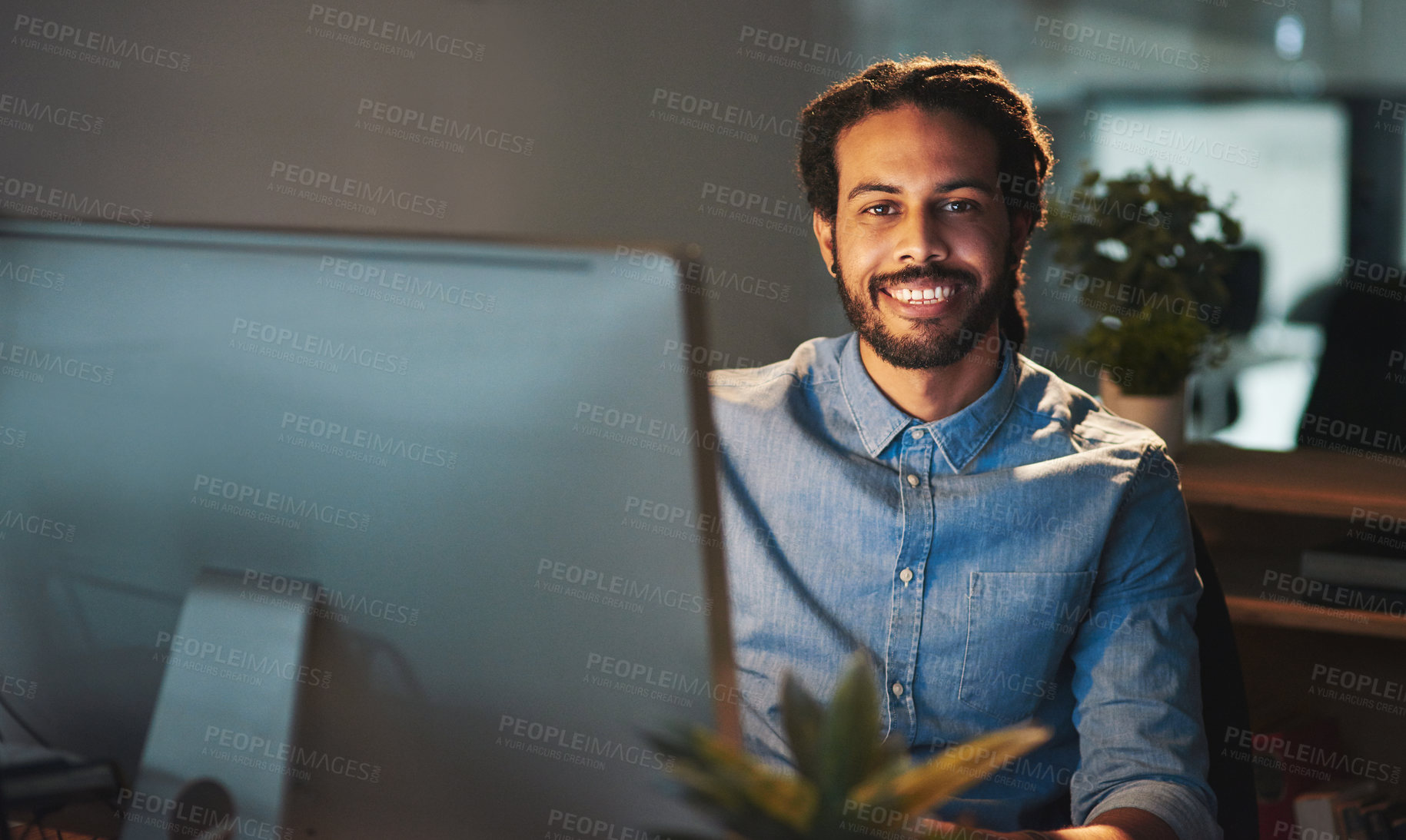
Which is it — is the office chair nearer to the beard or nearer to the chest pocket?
the chest pocket

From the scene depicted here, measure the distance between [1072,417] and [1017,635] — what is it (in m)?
0.32

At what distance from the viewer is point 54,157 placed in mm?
2086

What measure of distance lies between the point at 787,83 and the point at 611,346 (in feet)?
9.14

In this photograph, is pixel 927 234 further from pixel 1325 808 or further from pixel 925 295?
pixel 1325 808

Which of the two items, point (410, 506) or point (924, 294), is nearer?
point (410, 506)

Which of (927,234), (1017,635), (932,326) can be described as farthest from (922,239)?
(1017,635)

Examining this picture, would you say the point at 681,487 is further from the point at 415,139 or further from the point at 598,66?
the point at 598,66

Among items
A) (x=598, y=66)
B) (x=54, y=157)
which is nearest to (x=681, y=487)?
(x=54, y=157)

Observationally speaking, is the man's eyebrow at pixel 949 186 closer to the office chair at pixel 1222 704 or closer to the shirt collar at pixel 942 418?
the shirt collar at pixel 942 418

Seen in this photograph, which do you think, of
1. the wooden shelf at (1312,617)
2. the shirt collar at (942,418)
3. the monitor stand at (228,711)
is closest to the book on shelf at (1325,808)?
the wooden shelf at (1312,617)

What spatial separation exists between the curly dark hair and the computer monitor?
37.6 inches

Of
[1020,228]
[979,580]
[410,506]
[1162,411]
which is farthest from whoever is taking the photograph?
[1162,411]

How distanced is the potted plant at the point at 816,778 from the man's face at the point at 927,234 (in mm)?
960

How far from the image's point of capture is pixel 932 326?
1.33 m
